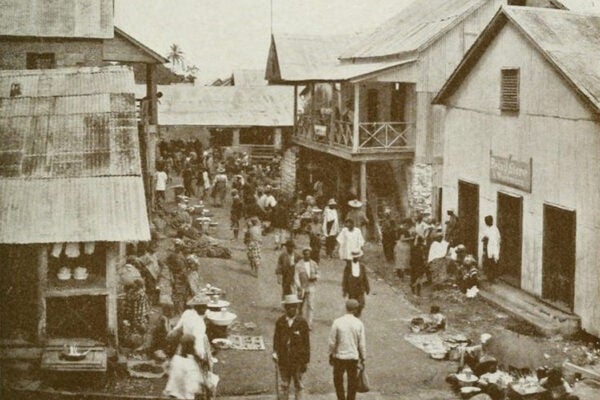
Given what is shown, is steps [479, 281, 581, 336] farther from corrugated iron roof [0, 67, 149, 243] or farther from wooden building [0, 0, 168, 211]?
wooden building [0, 0, 168, 211]

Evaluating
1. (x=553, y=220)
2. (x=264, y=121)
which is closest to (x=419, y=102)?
(x=553, y=220)

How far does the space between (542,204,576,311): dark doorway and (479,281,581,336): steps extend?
1.03 feet

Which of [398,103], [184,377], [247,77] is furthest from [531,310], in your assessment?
[247,77]

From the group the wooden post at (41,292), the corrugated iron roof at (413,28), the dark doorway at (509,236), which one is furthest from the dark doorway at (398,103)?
the wooden post at (41,292)

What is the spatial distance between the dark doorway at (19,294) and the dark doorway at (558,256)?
407 inches

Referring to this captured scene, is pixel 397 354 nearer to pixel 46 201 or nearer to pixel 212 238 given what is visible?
pixel 46 201

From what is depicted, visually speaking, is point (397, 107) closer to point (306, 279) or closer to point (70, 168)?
point (306, 279)

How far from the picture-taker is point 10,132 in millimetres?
13688

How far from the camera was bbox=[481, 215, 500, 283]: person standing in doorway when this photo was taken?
1839 cm

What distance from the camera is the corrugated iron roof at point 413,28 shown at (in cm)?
2606

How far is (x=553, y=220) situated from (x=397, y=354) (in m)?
4.96

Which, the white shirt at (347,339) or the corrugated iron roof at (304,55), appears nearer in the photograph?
the white shirt at (347,339)

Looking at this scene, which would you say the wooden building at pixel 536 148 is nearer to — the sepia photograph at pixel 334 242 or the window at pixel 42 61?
the sepia photograph at pixel 334 242

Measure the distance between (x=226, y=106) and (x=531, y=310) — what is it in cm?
3384
